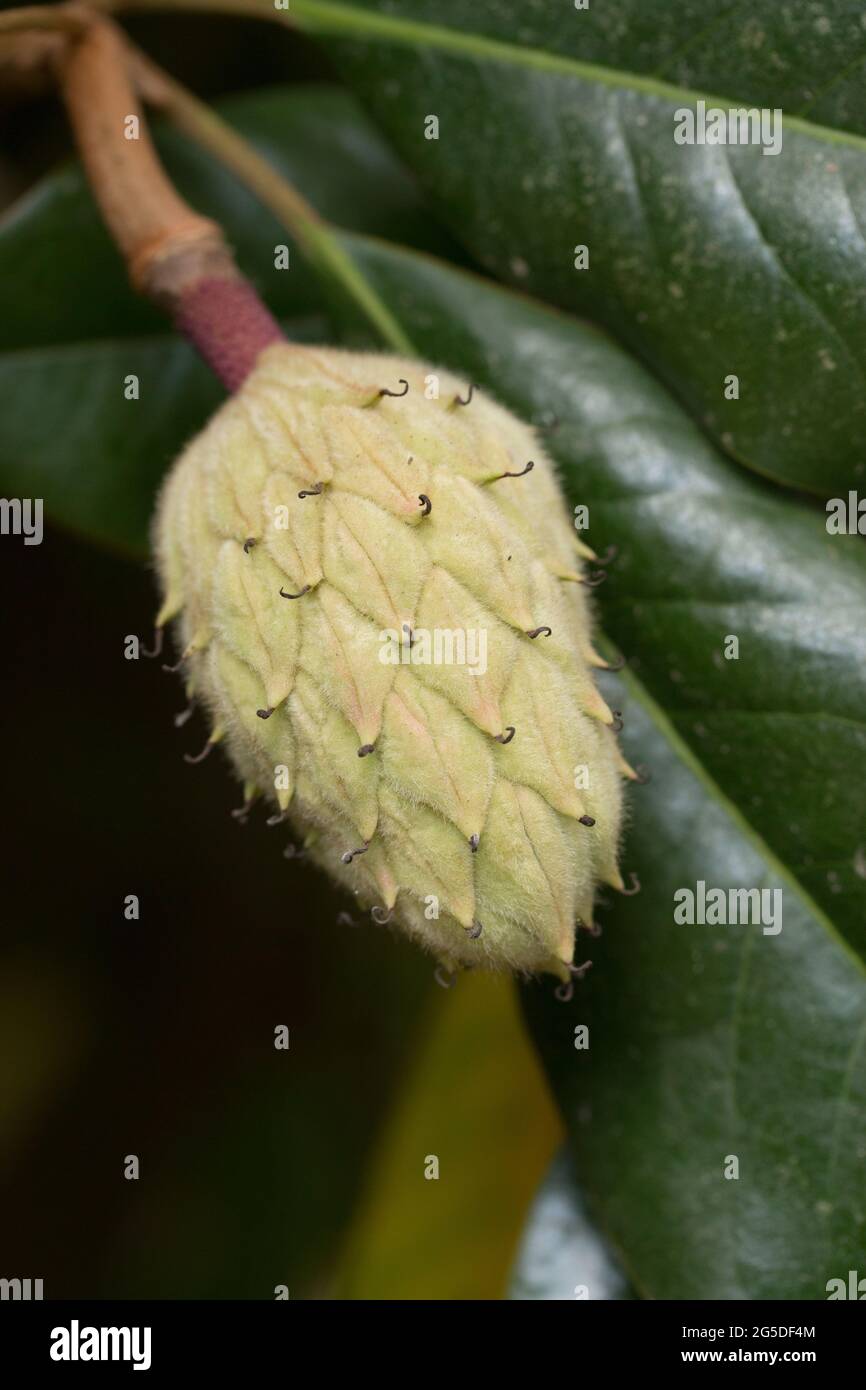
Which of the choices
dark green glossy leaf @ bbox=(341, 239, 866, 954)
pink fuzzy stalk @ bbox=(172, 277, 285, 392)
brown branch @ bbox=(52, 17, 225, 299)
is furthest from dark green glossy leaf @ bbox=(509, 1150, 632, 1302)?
brown branch @ bbox=(52, 17, 225, 299)

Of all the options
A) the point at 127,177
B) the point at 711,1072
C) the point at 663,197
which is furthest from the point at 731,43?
the point at 711,1072

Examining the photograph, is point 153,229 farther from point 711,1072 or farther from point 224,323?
point 711,1072

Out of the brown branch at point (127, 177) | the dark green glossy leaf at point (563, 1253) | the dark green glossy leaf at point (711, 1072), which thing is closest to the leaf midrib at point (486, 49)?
the brown branch at point (127, 177)

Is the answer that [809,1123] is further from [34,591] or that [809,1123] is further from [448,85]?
[34,591]

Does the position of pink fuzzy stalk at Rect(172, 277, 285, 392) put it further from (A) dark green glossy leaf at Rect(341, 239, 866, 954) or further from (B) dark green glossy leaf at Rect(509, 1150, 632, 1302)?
(B) dark green glossy leaf at Rect(509, 1150, 632, 1302)

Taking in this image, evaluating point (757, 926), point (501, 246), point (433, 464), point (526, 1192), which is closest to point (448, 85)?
point (501, 246)

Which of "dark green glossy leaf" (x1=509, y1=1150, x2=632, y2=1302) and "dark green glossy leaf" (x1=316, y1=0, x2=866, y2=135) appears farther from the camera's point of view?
"dark green glossy leaf" (x1=509, y1=1150, x2=632, y2=1302)
